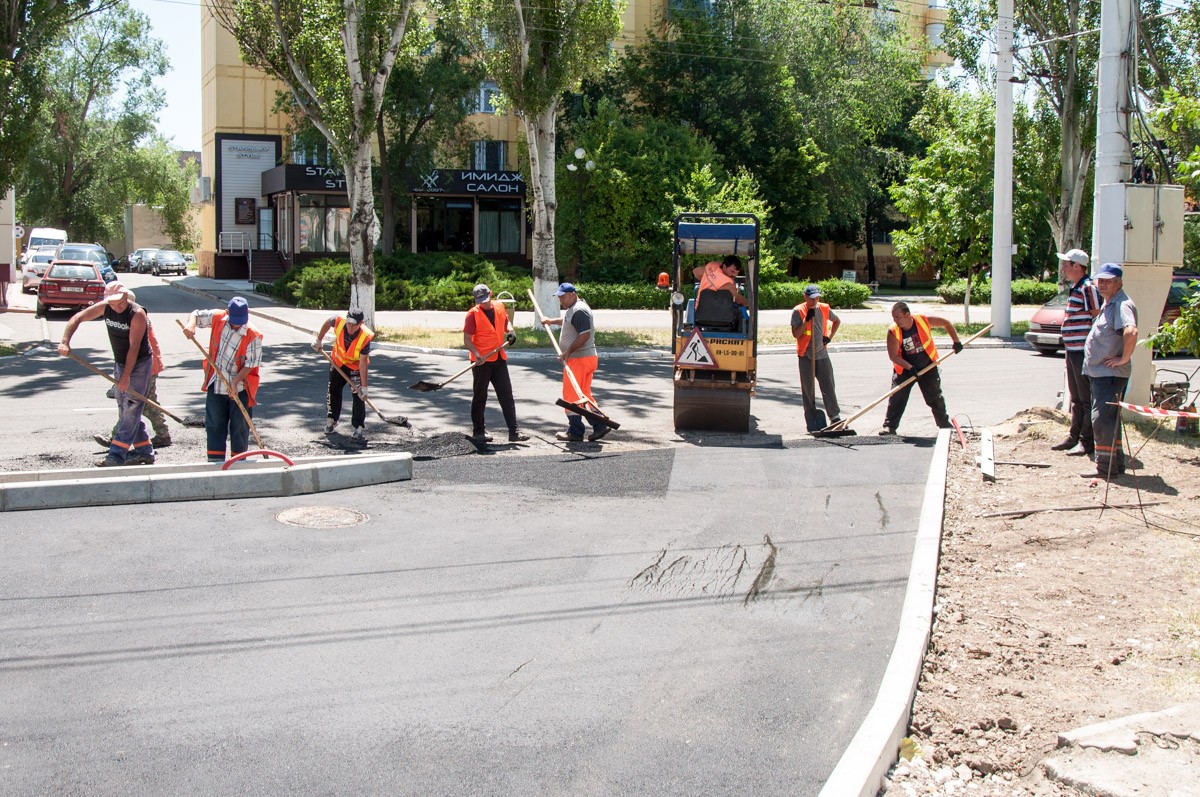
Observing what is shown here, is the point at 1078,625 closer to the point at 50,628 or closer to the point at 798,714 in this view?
the point at 798,714

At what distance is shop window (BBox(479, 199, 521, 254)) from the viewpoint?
4541 centimetres

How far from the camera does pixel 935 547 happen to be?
23.5 feet

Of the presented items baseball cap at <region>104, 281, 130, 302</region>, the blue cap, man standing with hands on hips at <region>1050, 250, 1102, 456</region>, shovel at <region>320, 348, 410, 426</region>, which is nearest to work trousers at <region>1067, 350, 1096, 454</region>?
man standing with hands on hips at <region>1050, 250, 1102, 456</region>

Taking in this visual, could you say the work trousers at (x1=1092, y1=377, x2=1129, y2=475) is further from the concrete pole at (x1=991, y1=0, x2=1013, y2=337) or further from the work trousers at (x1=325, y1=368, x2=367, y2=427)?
the concrete pole at (x1=991, y1=0, x2=1013, y2=337)

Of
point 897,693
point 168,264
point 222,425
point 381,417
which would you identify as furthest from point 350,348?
point 168,264

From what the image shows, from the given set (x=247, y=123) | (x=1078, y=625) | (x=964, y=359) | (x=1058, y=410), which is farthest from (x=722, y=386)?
(x=247, y=123)

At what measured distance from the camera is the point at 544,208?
24469 millimetres

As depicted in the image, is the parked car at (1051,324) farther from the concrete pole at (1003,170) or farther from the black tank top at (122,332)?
the black tank top at (122,332)

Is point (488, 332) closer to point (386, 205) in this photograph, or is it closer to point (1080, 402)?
point (1080, 402)

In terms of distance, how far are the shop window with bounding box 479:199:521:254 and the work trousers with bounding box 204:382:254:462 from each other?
35.9 metres

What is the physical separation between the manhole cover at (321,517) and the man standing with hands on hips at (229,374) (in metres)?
1.55

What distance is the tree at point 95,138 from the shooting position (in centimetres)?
5869

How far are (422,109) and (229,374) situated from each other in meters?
30.7

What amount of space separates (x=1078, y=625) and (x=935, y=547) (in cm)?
121
